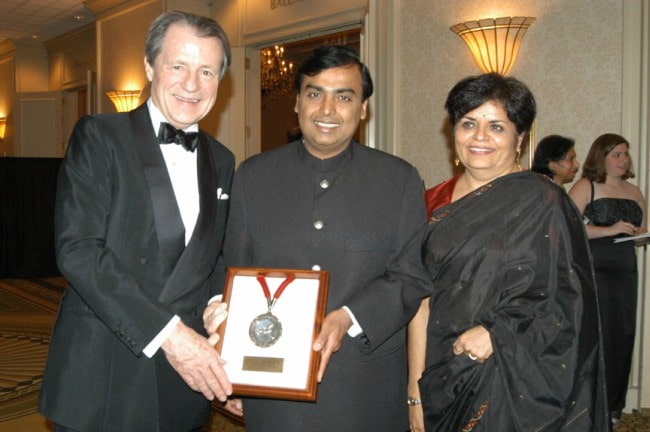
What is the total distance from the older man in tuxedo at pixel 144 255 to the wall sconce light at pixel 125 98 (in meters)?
6.71

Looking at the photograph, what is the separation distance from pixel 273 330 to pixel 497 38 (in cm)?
322

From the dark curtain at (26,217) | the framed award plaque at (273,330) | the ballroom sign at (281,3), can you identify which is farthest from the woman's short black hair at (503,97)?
the dark curtain at (26,217)

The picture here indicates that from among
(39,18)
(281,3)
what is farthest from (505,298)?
(39,18)

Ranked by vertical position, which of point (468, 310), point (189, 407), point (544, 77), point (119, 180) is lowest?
point (189, 407)

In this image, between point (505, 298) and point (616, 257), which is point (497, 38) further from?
point (505, 298)

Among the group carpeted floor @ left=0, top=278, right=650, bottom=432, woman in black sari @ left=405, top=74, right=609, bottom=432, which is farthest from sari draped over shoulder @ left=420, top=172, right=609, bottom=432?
carpeted floor @ left=0, top=278, right=650, bottom=432

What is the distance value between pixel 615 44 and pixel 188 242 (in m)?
3.36

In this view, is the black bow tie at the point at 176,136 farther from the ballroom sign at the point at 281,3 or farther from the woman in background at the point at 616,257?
the ballroom sign at the point at 281,3

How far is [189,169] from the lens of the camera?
183 centimetres

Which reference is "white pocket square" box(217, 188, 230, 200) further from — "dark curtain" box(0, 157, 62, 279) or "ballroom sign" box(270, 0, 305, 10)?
"dark curtain" box(0, 157, 62, 279)

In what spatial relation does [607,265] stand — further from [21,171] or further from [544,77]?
[21,171]

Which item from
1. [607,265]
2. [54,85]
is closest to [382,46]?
[607,265]

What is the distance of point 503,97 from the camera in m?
1.98

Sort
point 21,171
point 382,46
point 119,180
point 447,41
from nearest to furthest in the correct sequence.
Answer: point 119,180 < point 447,41 < point 382,46 < point 21,171
